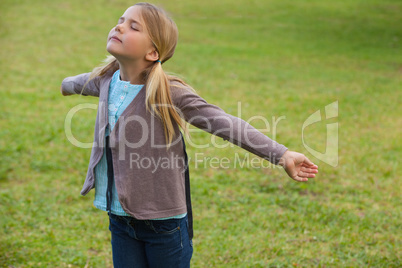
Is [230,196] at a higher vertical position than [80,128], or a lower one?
lower

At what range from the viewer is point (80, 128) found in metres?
6.56

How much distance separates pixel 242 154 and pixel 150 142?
3840mm

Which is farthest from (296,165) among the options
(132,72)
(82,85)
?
(82,85)

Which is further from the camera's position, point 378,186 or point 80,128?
point 80,128

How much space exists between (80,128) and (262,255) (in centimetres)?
374

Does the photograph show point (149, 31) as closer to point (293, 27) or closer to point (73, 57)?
point (73, 57)

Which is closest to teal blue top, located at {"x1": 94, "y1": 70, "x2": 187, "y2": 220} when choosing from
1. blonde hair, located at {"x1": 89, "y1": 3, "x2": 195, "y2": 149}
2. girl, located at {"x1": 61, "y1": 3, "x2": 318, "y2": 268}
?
girl, located at {"x1": 61, "y1": 3, "x2": 318, "y2": 268}

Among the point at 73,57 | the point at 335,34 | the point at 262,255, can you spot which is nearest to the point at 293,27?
the point at 335,34

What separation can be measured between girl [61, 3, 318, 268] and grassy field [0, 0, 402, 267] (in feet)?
4.65

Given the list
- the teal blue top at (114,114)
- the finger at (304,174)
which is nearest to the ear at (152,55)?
the teal blue top at (114,114)

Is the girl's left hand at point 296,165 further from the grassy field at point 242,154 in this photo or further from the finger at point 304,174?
the grassy field at point 242,154

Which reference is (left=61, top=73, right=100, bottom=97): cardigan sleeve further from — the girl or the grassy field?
the grassy field

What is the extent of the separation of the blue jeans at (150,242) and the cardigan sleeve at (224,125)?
1.72 feet

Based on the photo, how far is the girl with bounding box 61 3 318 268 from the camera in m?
2.17
